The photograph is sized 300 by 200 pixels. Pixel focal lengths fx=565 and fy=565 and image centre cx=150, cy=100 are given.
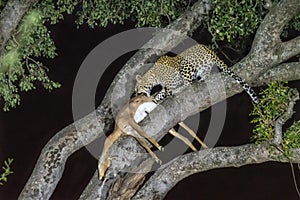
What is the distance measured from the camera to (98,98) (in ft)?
20.1

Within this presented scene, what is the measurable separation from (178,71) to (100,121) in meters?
0.83

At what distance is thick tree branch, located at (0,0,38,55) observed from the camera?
454cm

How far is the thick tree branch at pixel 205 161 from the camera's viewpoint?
4.19 meters

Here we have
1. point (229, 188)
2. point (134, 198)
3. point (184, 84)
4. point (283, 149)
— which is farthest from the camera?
point (229, 188)

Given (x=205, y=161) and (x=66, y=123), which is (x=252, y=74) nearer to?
(x=205, y=161)

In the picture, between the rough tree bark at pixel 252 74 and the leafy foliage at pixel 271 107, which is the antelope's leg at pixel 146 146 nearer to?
the rough tree bark at pixel 252 74

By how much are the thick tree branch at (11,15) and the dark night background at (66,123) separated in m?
1.49

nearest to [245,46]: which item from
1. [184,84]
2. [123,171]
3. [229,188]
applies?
[184,84]

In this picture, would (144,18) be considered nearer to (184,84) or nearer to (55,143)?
(184,84)

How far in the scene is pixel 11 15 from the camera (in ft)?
14.9

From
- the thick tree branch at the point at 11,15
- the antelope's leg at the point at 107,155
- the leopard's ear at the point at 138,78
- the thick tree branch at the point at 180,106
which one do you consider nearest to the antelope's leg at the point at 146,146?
the thick tree branch at the point at 180,106

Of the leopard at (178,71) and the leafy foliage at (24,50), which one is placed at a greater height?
the leafy foliage at (24,50)

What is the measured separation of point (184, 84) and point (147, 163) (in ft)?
2.54

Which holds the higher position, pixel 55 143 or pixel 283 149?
pixel 55 143
